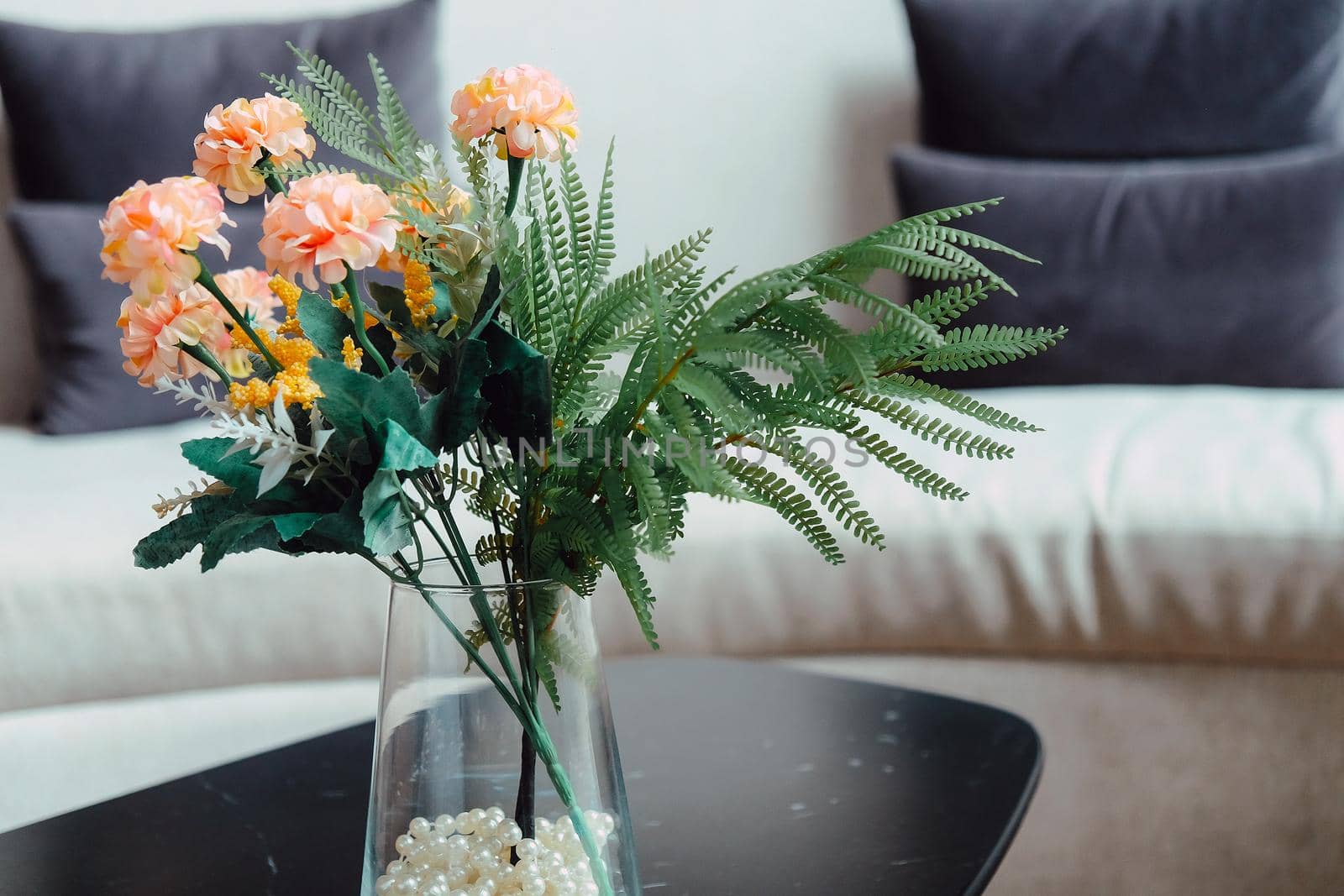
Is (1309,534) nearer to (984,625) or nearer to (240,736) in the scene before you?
(984,625)

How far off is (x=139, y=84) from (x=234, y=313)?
5.30 feet

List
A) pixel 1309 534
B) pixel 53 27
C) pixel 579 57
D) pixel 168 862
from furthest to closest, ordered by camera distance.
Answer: pixel 579 57 → pixel 53 27 → pixel 1309 534 → pixel 168 862

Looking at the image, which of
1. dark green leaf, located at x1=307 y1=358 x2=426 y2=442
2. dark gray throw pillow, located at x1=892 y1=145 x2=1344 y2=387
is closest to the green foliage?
dark green leaf, located at x1=307 y1=358 x2=426 y2=442

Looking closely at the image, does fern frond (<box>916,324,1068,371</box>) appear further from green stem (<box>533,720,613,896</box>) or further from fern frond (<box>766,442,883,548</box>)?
A: green stem (<box>533,720,613,896</box>)

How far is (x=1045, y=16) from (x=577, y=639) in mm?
1745

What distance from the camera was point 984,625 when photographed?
1375 millimetres

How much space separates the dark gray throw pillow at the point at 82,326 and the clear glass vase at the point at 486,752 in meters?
1.37

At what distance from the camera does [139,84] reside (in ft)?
6.29

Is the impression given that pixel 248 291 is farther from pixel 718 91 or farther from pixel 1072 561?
pixel 718 91

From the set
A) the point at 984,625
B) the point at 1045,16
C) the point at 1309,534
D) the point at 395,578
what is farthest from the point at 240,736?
the point at 1045,16

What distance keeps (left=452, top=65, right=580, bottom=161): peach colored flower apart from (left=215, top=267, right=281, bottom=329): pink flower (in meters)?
0.12

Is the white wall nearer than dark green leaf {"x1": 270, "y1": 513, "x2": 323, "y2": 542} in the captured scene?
No

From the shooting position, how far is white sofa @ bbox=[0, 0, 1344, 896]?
1314 mm

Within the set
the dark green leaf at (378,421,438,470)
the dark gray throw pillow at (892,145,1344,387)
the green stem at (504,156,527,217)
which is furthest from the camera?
the dark gray throw pillow at (892,145,1344,387)
